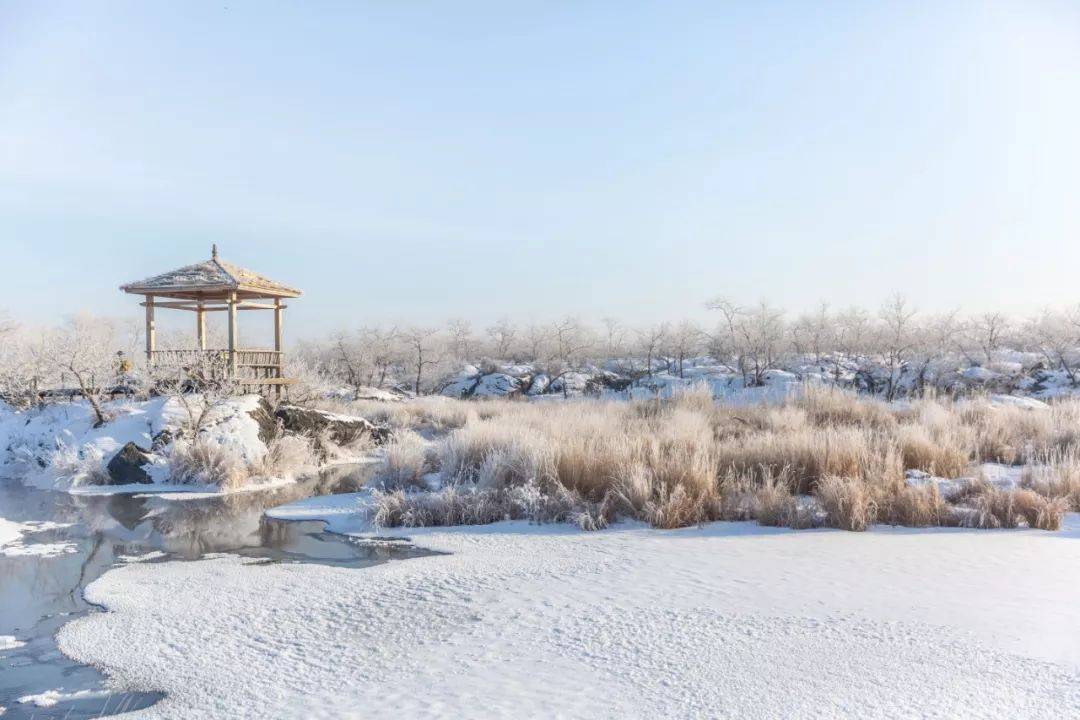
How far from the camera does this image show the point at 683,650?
13.7 feet

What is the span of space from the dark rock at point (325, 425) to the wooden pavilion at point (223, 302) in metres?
1.28

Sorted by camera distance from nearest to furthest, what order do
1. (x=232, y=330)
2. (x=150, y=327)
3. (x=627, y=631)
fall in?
(x=627, y=631), (x=232, y=330), (x=150, y=327)

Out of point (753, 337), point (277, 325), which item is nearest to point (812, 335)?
point (753, 337)

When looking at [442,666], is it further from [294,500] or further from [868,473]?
[294,500]

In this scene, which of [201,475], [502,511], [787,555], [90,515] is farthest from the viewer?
[201,475]

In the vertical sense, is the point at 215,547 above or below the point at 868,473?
below

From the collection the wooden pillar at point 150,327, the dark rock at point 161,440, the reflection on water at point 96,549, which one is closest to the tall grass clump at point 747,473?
the reflection on water at point 96,549

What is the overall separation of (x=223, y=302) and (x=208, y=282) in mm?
1818

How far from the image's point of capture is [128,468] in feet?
42.5

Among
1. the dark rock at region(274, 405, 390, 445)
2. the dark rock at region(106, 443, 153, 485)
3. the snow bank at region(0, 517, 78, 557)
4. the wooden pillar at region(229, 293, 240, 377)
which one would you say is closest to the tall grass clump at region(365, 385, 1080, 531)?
the snow bank at region(0, 517, 78, 557)

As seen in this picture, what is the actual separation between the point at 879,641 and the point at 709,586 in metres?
1.37

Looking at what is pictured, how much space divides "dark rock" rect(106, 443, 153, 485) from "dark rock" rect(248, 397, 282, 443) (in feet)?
6.61

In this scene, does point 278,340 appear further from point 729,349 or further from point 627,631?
point 729,349

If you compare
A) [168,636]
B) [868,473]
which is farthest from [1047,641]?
[168,636]
